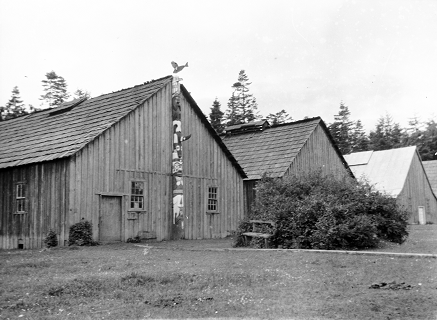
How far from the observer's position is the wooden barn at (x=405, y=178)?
4844 centimetres

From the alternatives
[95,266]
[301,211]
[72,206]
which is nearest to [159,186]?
[72,206]

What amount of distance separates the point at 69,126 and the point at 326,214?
1354 centimetres

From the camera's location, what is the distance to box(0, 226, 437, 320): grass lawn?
8.41 m

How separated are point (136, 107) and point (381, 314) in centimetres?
1805

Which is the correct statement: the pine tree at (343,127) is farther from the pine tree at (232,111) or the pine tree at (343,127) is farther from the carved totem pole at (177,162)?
the carved totem pole at (177,162)

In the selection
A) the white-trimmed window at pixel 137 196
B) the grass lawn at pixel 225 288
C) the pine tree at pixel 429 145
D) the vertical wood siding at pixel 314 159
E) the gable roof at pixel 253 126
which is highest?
the pine tree at pixel 429 145

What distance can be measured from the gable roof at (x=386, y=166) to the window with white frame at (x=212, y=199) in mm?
22673

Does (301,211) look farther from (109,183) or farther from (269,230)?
(109,183)

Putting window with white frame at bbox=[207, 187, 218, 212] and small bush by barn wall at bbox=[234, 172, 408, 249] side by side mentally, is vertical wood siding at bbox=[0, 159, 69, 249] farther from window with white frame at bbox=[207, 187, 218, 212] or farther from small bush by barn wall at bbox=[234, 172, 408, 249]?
window with white frame at bbox=[207, 187, 218, 212]

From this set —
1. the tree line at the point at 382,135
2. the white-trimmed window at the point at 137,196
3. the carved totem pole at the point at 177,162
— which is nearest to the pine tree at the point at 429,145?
the tree line at the point at 382,135

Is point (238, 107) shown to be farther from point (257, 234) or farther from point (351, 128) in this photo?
point (257, 234)

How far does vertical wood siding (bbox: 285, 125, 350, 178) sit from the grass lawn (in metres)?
19.2

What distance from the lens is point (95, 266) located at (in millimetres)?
14023

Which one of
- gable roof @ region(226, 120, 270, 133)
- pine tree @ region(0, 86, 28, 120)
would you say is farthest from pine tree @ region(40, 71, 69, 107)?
gable roof @ region(226, 120, 270, 133)
